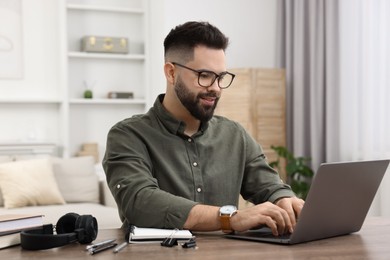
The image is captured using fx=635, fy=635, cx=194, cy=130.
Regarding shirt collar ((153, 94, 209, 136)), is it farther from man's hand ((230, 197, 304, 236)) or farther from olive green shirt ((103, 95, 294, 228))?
man's hand ((230, 197, 304, 236))

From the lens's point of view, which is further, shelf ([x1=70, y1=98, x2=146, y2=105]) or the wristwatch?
shelf ([x1=70, y1=98, x2=146, y2=105])

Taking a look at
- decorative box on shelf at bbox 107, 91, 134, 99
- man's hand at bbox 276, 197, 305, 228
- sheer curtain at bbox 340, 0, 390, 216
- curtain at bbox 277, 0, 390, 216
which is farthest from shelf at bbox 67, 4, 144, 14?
man's hand at bbox 276, 197, 305, 228

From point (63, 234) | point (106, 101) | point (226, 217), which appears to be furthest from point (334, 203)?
point (106, 101)

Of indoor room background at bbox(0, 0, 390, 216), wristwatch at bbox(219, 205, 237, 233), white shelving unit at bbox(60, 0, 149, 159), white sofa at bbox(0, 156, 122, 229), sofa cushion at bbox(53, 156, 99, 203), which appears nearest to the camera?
wristwatch at bbox(219, 205, 237, 233)

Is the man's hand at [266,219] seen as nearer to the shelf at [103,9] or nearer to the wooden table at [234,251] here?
the wooden table at [234,251]

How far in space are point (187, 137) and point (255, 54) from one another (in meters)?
3.89

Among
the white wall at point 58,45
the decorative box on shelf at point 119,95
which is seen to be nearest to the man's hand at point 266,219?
the white wall at point 58,45

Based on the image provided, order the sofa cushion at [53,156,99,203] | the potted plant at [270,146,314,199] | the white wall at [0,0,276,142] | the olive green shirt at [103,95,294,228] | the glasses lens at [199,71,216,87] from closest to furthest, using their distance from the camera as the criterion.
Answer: the olive green shirt at [103,95,294,228] < the glasses lens at [199,71,216,87] < the sofa cushion at [53,156,99,203] < the potted plant at [270,146,314,199] < the white wall at [0,0,276,142]

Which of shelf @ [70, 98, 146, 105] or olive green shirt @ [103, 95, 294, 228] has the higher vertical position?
shelf @ [70, 98, 146, 105]

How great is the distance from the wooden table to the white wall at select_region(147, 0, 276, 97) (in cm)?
410

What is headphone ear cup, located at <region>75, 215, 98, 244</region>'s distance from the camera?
5.01 ft

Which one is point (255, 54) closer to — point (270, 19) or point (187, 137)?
point (270, 19)

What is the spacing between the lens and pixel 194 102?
1909 millimetres

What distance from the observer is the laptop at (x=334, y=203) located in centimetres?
150
